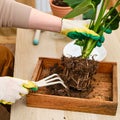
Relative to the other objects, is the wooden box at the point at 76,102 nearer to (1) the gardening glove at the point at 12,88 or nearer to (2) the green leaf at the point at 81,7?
(1) the gardening glove at the point at 12,88

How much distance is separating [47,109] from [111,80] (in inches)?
10.0

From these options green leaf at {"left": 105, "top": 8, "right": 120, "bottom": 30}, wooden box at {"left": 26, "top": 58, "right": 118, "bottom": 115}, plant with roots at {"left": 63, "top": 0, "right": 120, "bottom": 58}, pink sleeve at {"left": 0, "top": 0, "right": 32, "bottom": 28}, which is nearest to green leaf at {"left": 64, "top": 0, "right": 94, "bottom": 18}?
plant with roots at {"left": 63, "top": 0, "right": 120, "bottom": 58}

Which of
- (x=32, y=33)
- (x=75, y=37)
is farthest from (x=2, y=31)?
(x=75, y=37)

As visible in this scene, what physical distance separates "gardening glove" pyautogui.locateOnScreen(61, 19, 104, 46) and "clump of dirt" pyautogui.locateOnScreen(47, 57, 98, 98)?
104mm

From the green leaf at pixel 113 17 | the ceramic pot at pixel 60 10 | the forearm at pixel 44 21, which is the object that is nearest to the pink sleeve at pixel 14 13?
the forearm at pixel 44 21

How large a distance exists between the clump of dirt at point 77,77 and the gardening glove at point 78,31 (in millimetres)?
104

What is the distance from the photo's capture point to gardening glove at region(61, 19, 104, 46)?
3.01 ft

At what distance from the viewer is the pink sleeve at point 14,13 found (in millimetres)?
1124

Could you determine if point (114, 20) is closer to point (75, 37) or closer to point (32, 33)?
point (75, 37)

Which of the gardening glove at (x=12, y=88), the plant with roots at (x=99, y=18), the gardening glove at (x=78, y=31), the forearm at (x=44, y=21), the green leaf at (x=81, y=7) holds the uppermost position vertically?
the green leaf at (x=81, y=7)

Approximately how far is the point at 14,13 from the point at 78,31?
0.30 m

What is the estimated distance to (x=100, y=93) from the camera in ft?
2.90

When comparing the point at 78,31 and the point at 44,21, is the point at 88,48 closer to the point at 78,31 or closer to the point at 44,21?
the point at 78,31

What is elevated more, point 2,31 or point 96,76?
point 96,76
